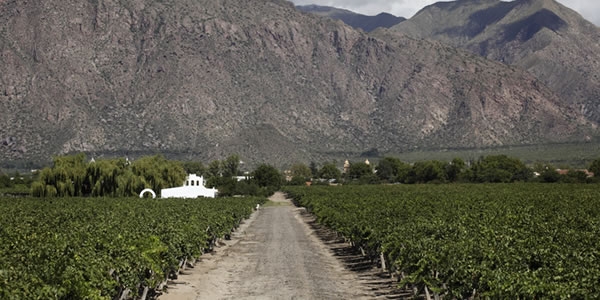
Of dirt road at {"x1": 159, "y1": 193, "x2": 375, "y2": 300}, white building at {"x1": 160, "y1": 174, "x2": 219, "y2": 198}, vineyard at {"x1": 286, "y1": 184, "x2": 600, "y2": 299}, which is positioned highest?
vineyard at {"x1": 286, "y1": 184, "x2": 600, "y2": 299}

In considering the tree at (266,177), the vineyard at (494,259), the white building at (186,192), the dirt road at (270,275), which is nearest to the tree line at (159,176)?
the tree at (266,177)

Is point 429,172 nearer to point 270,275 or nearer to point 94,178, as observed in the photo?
point 94,178

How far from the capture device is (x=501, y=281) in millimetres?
16781

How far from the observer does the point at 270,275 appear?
101ft

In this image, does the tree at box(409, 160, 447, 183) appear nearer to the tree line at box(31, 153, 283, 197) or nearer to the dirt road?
the tree line at box(31, 153, 283, 197)

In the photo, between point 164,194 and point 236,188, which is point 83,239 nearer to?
point 164,194

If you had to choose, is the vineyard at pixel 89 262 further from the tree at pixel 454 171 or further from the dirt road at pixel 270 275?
the tree at pixel 454 171

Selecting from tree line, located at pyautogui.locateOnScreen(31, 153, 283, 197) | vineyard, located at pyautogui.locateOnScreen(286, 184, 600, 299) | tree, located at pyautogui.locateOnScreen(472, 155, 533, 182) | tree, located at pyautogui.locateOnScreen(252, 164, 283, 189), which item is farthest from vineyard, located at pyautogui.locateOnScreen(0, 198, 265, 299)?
Result: tree, located at pyautogui.locateOnScreen(252, 164, 283, 189)

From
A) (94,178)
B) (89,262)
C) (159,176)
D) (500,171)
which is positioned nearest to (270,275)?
(89,262)

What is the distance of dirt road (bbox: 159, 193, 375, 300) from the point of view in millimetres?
26172

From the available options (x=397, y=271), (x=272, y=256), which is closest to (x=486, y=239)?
(x=397, y=271)

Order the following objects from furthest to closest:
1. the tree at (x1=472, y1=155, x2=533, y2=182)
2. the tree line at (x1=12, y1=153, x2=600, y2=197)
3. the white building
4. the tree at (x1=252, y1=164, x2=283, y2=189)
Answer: the tree at (x1=252, y1=164, x2=283, y2=189)
the tree at (x1=472, y1=155, x2=533, y2=182)
the white building
the tree line at (x1=12, y1=153, x2=600, y2=197)

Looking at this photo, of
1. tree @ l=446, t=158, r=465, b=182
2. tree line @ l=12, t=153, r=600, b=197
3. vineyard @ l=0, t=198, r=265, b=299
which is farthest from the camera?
tree @ l=446, t=158, r=465, b=182

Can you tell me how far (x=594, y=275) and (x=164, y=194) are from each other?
275ft
